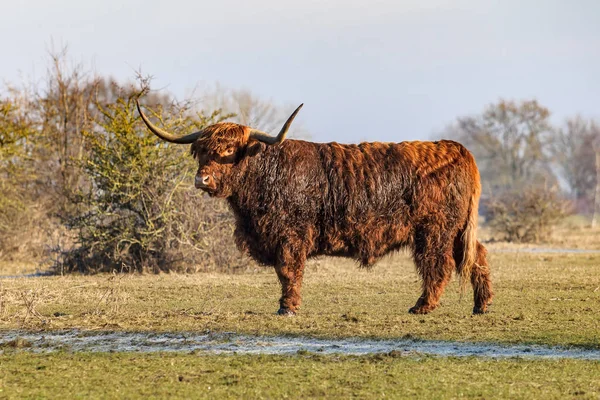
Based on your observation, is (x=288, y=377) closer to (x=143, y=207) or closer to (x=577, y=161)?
(x=143, y=207)

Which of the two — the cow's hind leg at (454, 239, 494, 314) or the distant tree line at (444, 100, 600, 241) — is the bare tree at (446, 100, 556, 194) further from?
the cow's hind leg at (454, 239, 494, 314)

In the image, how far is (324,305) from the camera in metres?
11.8

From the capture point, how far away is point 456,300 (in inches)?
480

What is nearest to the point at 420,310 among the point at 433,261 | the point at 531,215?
the point at 433,261

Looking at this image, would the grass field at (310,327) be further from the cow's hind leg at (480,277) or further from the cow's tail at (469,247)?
the cow's tail at (469,247)

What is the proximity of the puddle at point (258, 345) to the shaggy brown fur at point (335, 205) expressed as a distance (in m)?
1.55

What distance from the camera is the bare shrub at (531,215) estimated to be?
2822 centimetres

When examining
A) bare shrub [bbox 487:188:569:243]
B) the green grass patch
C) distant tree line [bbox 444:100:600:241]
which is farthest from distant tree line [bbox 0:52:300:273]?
distant tree line [bbox 444:100:600:241]

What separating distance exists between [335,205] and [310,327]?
1.59 metres

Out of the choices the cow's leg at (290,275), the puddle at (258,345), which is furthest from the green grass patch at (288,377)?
the cow's leg at (290,275)

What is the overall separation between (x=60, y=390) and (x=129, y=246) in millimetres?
10510

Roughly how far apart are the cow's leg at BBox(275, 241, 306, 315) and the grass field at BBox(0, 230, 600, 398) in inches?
7.5

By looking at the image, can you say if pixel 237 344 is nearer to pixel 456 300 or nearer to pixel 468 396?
pixel 468 396

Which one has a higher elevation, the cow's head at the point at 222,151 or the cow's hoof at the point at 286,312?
the cow's head at the point at 222,151
